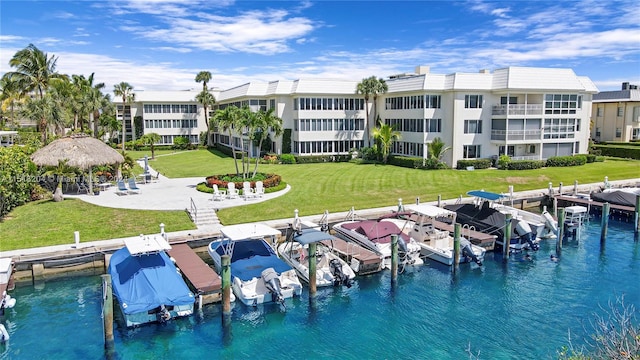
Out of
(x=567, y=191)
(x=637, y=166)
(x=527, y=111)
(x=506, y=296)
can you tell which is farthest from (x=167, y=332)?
(x=637, y=166)

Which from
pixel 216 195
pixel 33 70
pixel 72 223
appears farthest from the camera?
pixel 33 70

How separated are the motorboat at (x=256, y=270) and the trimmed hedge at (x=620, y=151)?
55027 mm

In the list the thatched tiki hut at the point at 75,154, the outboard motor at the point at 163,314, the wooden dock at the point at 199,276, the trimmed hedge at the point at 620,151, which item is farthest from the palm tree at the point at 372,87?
the outboard motor at the point at 163,314

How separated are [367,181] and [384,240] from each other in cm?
1798

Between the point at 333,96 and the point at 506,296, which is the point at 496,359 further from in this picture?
the point at 333,96

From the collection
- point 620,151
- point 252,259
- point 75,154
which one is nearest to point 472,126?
point 620,151

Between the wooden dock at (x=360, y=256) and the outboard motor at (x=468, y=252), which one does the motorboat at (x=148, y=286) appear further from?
the outboard motor at (x=468, y=252)

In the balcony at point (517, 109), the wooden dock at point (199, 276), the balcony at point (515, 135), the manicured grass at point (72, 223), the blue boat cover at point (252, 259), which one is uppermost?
the balcony at point (517, 109)

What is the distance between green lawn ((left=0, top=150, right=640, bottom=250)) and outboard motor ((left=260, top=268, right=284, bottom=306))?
998 cm

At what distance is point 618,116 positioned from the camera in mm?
73812

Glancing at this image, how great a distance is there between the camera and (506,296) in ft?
77.2

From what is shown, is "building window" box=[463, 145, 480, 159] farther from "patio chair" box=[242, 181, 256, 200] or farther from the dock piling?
the dock piling

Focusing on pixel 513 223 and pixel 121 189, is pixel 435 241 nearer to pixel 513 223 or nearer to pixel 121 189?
pixel 513 223

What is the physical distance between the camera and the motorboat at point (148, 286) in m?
19.8
